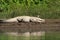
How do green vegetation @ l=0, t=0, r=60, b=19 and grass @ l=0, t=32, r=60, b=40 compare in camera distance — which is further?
green vegetation @ l=0, t=0, r=60, b=19

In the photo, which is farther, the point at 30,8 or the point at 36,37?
the point at 30,8

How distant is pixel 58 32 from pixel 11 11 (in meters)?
3.63

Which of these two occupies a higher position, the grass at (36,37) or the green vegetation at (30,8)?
the green vegetation at (30,8)

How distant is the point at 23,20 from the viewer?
1588 cm

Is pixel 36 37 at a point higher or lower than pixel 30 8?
lower

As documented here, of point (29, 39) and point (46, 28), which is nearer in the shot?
point (29, 39)

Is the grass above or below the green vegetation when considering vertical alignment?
below

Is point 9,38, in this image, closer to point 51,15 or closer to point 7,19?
point 7,19

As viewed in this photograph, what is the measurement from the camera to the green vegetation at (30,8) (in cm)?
1681

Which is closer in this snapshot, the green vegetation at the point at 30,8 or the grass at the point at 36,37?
the grass at the point at 36,37

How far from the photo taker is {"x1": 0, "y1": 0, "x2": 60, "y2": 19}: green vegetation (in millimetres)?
16812

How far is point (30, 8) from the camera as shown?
1770 centimetres

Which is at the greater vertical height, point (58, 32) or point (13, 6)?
point (13, 6)

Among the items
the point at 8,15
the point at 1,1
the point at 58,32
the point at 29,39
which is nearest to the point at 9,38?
the point at 29,39
